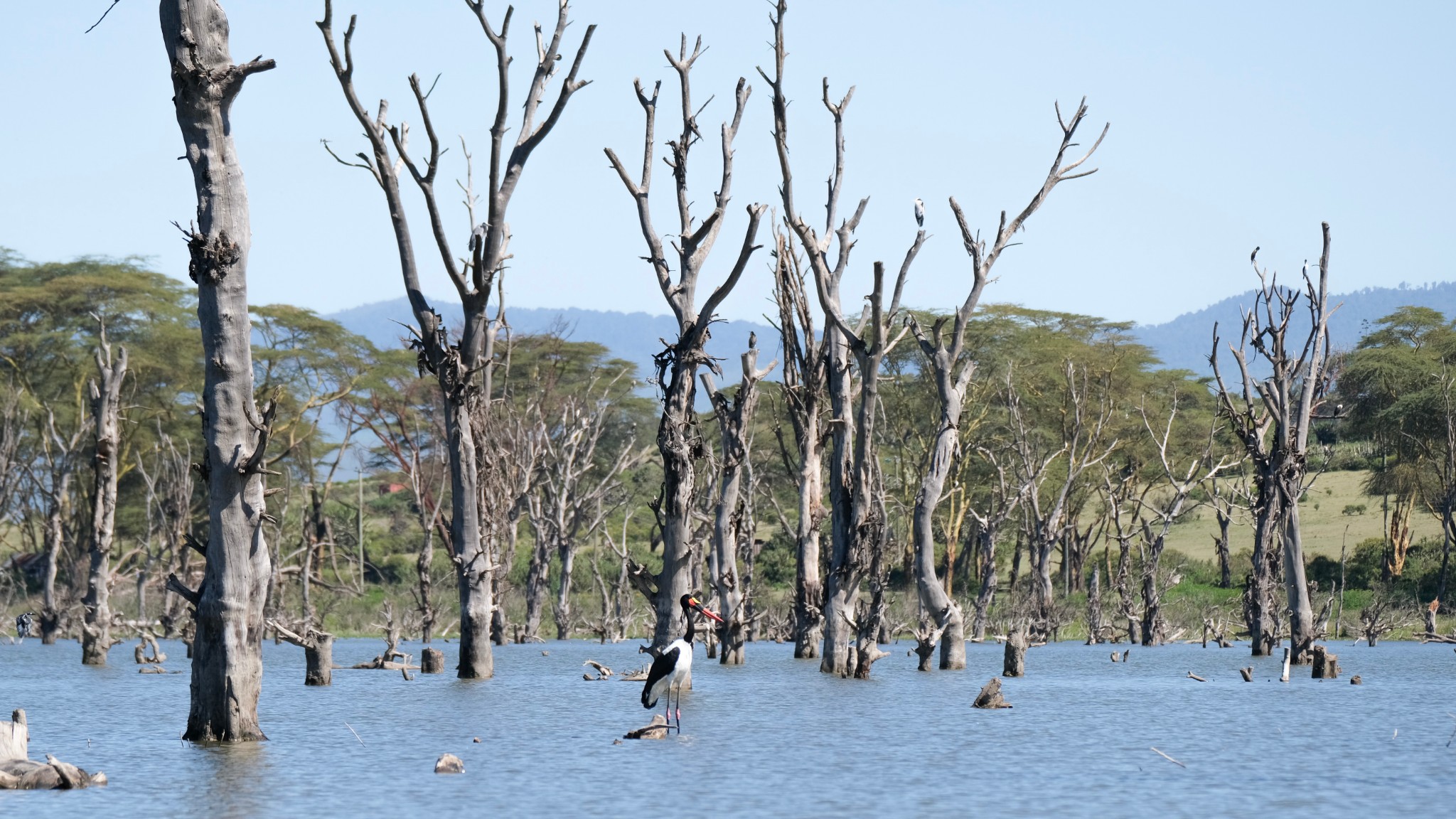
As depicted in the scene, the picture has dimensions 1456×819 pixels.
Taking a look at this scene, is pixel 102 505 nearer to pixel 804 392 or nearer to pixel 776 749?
pixel 804 392

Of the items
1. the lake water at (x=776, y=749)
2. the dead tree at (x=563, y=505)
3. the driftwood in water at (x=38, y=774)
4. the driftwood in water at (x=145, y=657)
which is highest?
the dead tree at (x=563, y=505)

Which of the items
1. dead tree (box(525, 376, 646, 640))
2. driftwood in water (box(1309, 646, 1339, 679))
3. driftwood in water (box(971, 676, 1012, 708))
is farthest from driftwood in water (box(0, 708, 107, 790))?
dead tree (box(525, 376, 646, 640))

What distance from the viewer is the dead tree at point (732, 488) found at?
93.7 feet

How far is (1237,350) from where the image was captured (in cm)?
3353

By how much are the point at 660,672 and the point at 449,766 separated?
3.80 metres

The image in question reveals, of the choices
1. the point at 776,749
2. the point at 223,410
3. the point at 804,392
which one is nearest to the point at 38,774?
the point at 223,410

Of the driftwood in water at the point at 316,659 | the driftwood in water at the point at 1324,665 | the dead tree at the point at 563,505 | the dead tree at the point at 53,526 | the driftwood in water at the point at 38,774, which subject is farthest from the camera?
the dead tree at the point at 563,505

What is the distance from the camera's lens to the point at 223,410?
1367cm

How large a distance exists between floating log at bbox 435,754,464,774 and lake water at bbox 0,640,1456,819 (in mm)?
160

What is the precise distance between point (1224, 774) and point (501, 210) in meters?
12.8

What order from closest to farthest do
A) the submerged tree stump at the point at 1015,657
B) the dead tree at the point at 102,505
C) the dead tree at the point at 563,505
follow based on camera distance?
the submerged tree stump at the point at 1015,657 → the dead tree at the point at 102,505 → the dead tree at the point at 563,505

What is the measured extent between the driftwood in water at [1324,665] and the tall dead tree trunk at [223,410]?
1895 centimetres

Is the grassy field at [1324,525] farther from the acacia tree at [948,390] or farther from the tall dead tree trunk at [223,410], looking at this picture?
the tall dead tree trunk at [223,410]

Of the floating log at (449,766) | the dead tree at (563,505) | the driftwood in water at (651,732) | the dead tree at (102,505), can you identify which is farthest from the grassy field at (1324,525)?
the floating log at (449,766)
